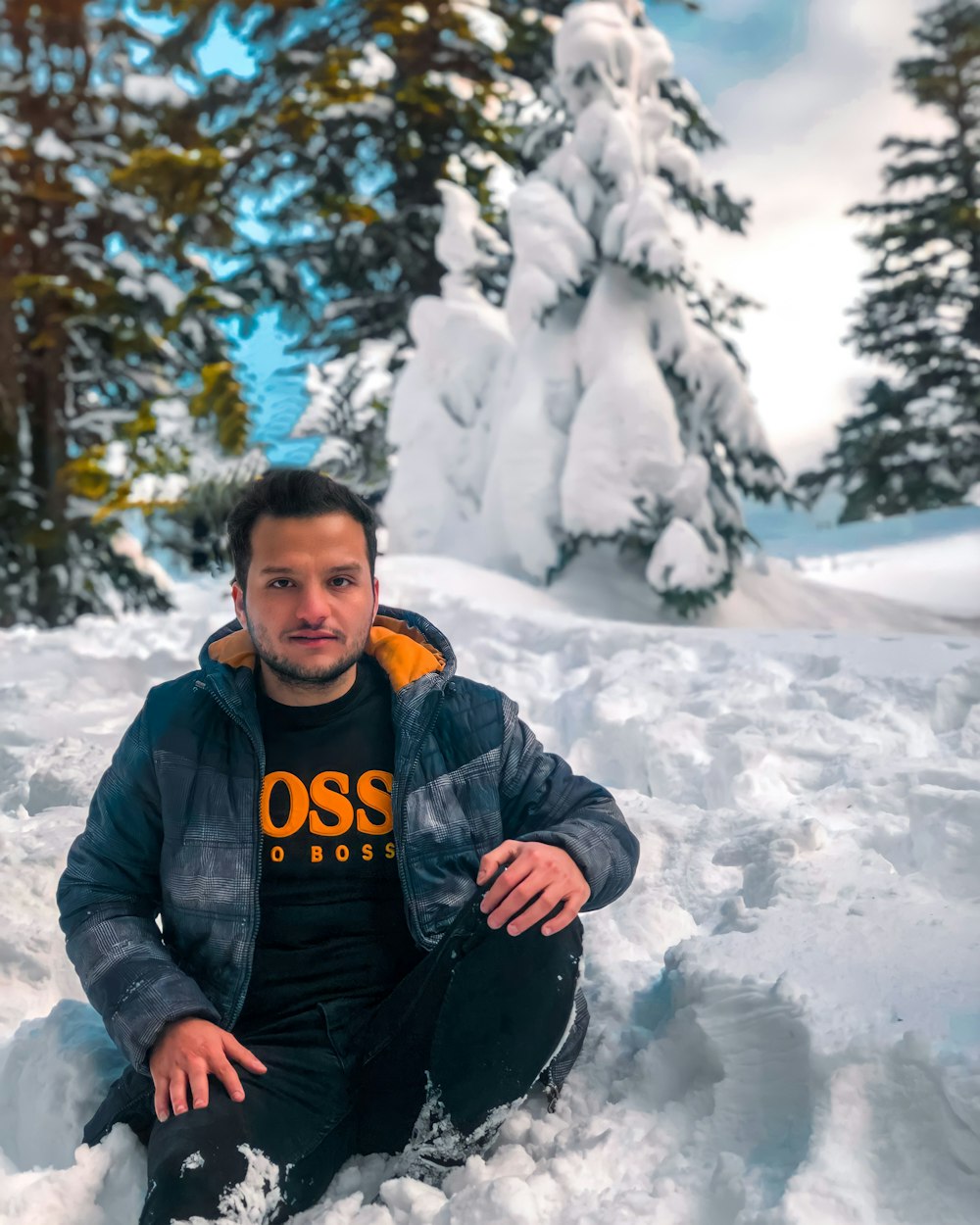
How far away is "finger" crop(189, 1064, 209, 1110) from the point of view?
1.59 metres

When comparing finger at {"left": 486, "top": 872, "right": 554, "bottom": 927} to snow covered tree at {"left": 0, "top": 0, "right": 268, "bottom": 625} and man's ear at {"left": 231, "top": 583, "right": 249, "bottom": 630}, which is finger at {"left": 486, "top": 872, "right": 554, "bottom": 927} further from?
snow covered tree at {"left": 0, "top": 0, "right": 268, "bottom": 625}

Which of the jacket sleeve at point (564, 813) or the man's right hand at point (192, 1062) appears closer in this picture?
the man's right hand at point (192, 1062)

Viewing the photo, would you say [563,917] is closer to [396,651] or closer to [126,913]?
[396,651]

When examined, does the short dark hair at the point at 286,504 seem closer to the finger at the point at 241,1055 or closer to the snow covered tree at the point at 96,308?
the finger at the point at 241,1055

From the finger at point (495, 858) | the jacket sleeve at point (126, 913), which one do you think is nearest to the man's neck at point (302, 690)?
the jacket sleeve at point (126, 913)

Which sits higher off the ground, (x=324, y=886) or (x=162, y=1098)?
(x=324, y=886)

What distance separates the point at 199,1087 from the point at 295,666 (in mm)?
685

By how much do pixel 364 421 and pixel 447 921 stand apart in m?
11.4

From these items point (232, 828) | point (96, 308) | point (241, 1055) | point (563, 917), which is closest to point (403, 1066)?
point (241, 1055)

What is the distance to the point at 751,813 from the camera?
10.4ft

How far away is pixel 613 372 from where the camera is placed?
9.00 m

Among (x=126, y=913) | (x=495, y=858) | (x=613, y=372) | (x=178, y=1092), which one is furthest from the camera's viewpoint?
(x=613, y=372)

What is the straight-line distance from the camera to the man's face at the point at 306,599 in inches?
73.9

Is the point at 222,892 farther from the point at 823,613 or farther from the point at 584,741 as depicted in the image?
Answer: the point at 823,613
